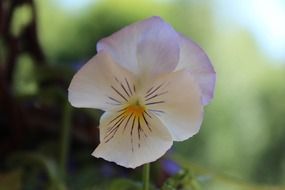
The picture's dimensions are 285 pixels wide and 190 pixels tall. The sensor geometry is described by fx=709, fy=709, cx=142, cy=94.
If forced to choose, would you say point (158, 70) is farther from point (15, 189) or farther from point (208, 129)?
point (208, 129)

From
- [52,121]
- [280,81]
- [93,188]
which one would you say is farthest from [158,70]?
[280,81]

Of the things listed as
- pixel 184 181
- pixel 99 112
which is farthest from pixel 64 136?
pixel 184 181

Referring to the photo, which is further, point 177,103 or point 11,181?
point 11,181

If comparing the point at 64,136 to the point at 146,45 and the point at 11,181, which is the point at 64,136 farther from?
the point at 146,45

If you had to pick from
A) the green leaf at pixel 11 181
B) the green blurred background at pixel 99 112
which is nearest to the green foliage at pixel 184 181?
the green blurred background at pixel 99 112

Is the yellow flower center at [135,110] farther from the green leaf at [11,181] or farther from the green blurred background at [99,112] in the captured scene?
the green leaf at [11,181]

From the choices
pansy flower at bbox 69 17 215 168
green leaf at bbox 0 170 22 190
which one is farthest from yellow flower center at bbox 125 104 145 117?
green leaf at bbox 0 170 22 190

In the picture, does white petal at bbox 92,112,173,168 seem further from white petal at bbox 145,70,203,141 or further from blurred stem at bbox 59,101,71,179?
blurred stem at bbox 59,101,71,179
